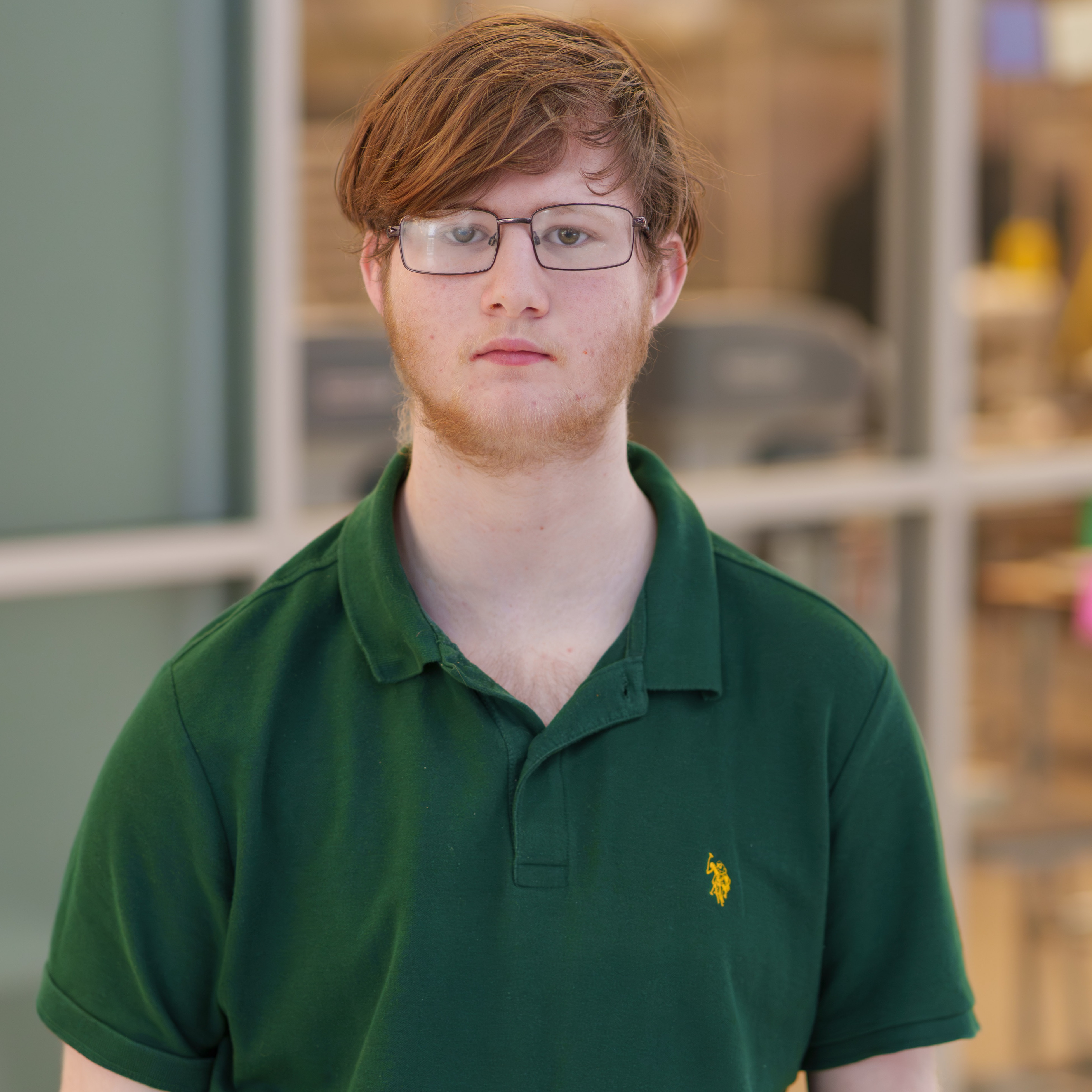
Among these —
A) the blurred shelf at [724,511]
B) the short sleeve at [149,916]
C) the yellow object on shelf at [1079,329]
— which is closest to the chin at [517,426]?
the short sleeve at [149,916]

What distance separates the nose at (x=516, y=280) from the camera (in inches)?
47.1

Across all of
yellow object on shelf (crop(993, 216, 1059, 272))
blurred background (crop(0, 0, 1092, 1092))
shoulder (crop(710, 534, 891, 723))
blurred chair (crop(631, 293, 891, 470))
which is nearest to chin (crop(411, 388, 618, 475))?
shoulder (crop(710, 534, 891, 723))

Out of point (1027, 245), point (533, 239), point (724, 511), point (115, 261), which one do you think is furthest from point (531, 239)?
point (1027, 245)

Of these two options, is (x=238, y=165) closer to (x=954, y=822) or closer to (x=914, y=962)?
(x=914, y=962)

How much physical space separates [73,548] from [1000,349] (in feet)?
6.82

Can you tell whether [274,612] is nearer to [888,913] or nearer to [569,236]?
[569,236]

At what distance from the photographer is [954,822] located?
10.3ft

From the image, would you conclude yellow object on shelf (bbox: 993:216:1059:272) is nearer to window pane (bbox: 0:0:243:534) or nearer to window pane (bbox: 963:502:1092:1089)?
window pane (bbox: 963:502:1092:1089)

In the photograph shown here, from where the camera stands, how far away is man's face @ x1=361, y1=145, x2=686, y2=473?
1208 millimetres

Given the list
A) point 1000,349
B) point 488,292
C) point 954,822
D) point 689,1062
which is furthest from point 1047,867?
point 488,292

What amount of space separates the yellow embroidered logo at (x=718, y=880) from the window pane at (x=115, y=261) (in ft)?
4.66

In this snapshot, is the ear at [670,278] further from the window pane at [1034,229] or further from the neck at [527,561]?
the window pane at [1034,229]

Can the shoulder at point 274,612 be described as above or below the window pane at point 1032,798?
above

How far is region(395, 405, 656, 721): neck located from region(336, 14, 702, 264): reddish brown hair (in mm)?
207
